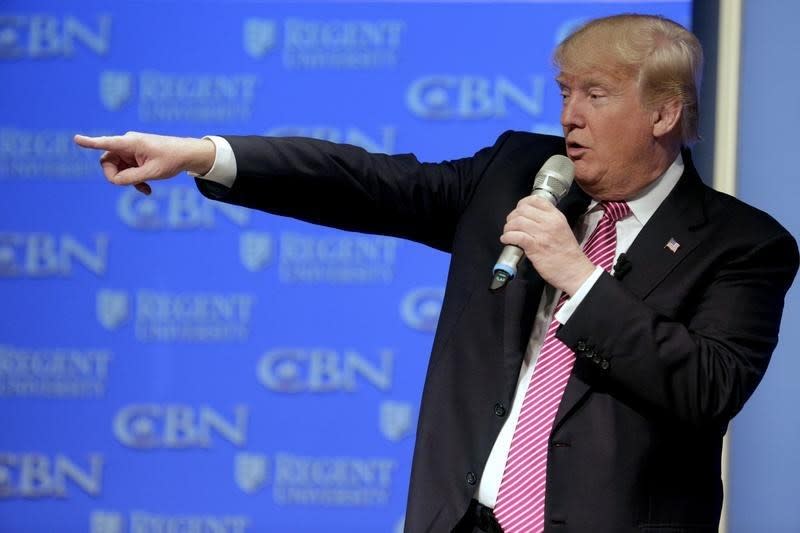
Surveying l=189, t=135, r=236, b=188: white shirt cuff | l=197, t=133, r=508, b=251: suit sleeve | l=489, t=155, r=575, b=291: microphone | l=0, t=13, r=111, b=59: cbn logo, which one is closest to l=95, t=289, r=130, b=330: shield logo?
l=0, t=13, r=111, b=59: cbn logo

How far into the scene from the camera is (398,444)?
3475 millimetres

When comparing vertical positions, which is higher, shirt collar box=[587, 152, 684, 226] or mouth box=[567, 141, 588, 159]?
mouth box=[567, 141, 588, 159]

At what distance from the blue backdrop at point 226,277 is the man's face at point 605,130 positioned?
59.6 inches

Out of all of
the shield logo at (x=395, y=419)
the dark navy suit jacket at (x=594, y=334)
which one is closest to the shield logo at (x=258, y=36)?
the shield logo at (x=395, y=419)

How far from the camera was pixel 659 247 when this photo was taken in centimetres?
192

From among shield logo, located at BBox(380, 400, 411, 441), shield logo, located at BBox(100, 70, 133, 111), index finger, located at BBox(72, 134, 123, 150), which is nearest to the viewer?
index finger, located at BBox(72, 134, 123, 150)

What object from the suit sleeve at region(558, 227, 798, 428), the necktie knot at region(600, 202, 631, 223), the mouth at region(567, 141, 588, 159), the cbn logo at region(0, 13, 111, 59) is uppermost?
the cbn logo at region(0, 13, 111, 59)

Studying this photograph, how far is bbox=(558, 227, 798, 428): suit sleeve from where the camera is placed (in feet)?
5.81

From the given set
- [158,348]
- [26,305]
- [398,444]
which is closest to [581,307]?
[398,444]

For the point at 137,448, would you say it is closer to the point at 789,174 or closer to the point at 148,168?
the point at 148,168

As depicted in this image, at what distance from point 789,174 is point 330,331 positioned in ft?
5.05

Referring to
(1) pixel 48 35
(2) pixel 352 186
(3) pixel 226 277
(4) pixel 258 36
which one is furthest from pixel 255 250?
(2) pixel 352 186

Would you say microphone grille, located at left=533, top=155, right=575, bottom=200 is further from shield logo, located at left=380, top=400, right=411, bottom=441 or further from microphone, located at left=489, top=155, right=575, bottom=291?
shield logo, located at left=380, top=400, right=411, bottom=441

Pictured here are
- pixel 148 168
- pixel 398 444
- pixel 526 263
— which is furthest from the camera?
pixel 398 444
